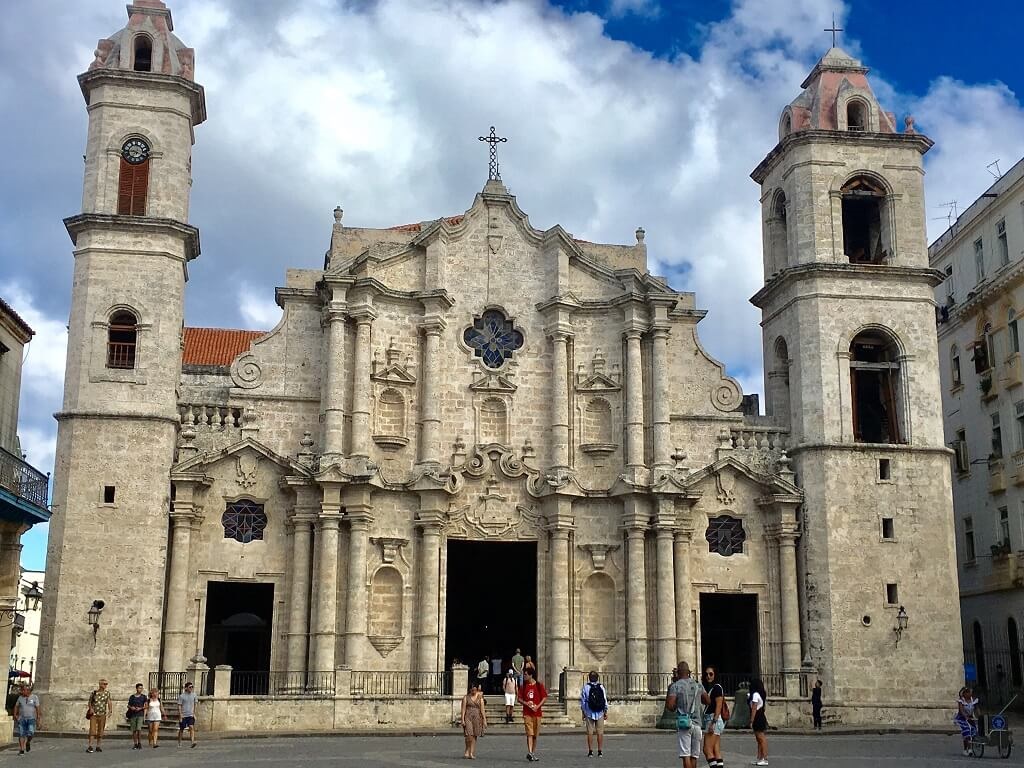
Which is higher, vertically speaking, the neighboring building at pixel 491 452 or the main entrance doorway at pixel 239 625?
the neighboring building at pixel 491 452

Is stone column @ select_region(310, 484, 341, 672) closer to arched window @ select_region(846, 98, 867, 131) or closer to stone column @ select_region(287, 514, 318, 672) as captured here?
stone column @ select_region(287, 514, 318, 672)

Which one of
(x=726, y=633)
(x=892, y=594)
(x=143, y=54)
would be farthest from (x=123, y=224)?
(x=892, y=594)

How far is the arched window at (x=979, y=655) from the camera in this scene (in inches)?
1533

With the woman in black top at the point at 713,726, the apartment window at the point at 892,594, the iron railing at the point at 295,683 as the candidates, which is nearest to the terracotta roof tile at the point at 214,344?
the iron railing at the point at 295,683

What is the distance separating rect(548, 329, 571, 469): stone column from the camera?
32.7m

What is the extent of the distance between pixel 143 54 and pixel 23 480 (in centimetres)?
1313

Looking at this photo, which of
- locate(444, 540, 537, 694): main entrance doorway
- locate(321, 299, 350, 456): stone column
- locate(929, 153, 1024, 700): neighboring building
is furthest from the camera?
locate(444, 540, 537, 694): main entrance doorway

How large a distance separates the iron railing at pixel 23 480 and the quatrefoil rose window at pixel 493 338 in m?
11.8

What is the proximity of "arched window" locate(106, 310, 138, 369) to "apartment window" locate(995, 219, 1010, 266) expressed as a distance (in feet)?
83.5

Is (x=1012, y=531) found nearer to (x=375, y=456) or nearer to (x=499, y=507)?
(x=499, y=507)

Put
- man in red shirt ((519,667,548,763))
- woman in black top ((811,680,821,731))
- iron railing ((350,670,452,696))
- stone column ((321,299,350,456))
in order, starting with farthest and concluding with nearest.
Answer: stone column ((321,299,350,456)), iron railing ((350,670,452,696)), woman in black top ((811,680,821,731)), man in red shirt ((519,667,548,763))

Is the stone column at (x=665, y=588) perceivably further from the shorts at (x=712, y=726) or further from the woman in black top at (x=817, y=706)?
the shorts at (x=712, y=726)

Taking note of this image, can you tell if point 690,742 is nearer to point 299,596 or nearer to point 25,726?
point 25,726

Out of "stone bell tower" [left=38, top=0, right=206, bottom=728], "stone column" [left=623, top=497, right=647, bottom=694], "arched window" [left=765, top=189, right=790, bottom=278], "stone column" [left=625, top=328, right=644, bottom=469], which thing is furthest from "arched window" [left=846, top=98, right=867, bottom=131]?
"stone bell tower" [left=38, top=0, right=206, bottom=728]
